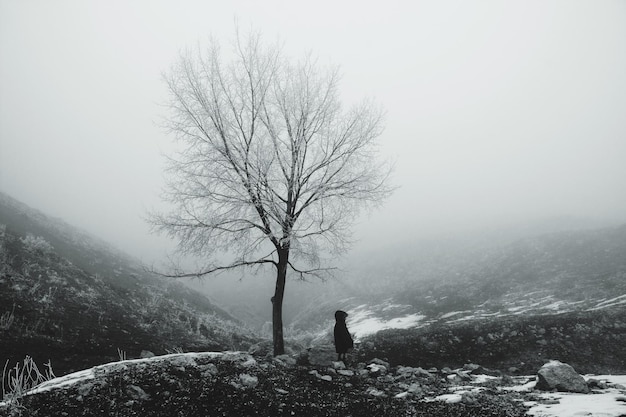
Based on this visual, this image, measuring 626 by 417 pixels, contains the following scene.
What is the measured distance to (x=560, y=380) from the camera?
605 cm

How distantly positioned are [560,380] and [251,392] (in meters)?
5.86

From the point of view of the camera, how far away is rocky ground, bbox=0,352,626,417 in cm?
426

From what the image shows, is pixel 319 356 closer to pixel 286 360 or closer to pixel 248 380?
pixel 286 360

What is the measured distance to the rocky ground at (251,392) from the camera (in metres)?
4.26

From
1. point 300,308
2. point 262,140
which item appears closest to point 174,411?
point 262,140

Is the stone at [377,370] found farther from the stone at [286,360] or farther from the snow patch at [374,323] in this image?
the snow patch at [374,323]

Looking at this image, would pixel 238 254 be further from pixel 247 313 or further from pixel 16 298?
pixel 247 313

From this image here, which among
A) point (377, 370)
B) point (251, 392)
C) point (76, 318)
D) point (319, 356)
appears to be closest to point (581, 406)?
point (377, 370)

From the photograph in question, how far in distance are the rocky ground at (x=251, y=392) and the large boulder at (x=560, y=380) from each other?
0.33 metres

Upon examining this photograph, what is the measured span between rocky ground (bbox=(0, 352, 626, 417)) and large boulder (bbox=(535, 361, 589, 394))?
334mm

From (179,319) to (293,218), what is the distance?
9.41m

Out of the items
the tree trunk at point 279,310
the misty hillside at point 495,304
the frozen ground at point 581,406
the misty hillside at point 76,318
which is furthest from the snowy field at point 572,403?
the misty hillside at point 76,318

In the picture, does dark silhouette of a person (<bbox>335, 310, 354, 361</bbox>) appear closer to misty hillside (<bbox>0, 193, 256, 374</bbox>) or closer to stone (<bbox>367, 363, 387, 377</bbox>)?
stone (<bbox>367, 363, 387, 377</bbox>)

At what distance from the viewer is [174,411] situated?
14.3ft
